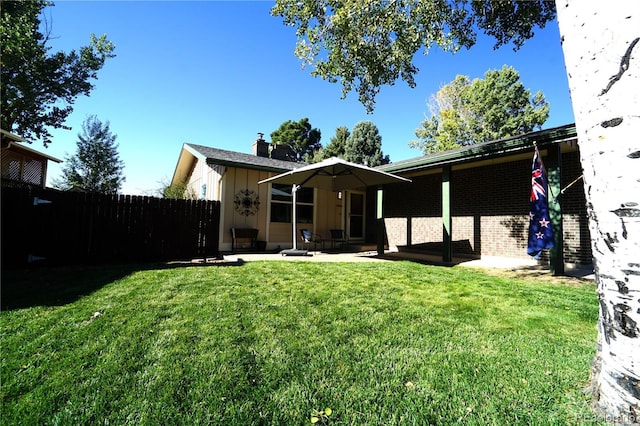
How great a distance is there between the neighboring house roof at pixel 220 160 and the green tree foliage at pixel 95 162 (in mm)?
10300

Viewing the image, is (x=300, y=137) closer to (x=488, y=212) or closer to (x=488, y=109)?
(x=488, y=109)

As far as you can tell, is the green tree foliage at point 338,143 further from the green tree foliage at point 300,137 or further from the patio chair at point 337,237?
the patio chair at point 337,237

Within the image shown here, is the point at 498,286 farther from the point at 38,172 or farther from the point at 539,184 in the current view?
the point at 38,172

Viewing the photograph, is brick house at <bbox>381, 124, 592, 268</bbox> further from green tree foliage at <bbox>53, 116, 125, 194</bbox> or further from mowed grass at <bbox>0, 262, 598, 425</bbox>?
green tree foliage at <bbox>53, 116, 125, 194</bbox>

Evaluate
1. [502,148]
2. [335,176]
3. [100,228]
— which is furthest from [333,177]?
[100,228]

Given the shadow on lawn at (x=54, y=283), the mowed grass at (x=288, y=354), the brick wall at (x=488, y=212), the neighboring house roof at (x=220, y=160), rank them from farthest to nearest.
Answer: the neighboring house roof at (x=220, y=160)
the brick wall at (x=488, y=212)
the shadow on lawn at (x=54, y=283)
the mowed grass at (x=288, y=354)

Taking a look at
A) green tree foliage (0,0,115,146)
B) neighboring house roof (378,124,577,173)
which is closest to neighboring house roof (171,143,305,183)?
neighboring house roof (378,124,577,173)

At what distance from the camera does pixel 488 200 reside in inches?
332

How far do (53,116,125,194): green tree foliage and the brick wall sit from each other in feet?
69.8

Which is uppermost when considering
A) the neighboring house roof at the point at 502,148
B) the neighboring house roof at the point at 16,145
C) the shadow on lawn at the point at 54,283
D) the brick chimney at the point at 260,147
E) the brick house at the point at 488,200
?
the brick chimney at the point at 260,147

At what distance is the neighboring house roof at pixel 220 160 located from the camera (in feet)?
29.4

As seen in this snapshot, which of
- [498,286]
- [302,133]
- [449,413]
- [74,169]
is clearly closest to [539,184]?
[498,286]

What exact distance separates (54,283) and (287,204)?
7.11m

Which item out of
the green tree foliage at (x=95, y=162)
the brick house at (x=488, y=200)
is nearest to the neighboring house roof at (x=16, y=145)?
the green tree foliage at (x=95, y=162)
